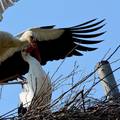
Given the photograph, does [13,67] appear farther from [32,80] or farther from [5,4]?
[32,80]

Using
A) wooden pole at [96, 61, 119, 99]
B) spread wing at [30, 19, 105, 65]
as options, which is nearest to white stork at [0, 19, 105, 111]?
spread wing at [30, 19, 105, 65]

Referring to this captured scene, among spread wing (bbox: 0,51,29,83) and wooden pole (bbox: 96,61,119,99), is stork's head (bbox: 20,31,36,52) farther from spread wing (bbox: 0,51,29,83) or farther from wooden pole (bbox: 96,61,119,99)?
wooden pole (bbox: 96,61,119,99)

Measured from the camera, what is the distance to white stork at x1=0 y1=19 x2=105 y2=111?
6.76m

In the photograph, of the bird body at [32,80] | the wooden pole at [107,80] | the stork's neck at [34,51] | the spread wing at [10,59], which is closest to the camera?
the wooden pole at [107,80]

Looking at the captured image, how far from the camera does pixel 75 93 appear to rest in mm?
4293

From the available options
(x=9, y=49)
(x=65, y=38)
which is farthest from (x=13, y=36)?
(x=65, y=38)

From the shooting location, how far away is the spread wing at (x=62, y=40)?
7.23 meters

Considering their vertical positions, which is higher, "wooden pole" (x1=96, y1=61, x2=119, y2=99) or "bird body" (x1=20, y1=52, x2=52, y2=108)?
"bird body" (x1=20, y1=52, x2=52, y2=108)

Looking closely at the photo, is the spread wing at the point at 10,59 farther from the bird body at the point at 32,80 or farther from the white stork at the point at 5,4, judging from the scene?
the white stork at the point at 5,4

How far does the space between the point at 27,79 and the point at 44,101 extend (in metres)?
1.63

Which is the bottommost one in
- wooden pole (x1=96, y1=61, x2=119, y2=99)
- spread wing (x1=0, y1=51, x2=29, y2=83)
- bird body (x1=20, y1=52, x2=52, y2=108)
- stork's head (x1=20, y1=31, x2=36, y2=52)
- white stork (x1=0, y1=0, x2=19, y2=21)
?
wooden pole (x1=96, y1=61, x2=119, y2=99)

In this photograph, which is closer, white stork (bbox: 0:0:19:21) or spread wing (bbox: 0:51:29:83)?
white stork (bbox: 0:0:19:21)

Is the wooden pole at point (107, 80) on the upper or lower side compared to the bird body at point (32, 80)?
lower

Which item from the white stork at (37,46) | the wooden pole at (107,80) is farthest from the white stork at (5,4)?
the wooden pole at (107,80)
